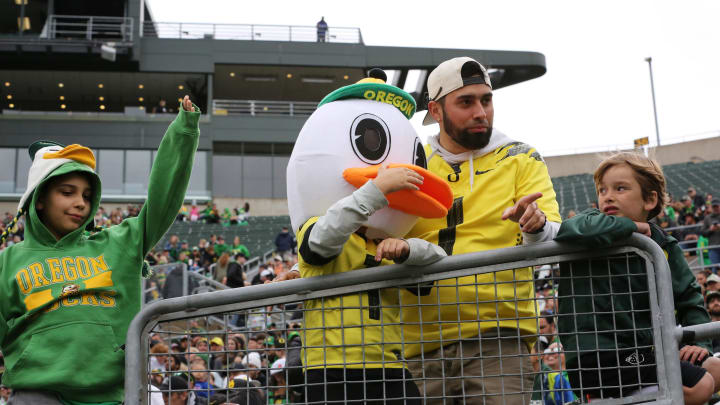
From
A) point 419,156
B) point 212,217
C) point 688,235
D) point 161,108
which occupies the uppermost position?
point 161,108

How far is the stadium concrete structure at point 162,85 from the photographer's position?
3288 cm

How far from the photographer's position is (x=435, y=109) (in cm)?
359

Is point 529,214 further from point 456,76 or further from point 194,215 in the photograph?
point 194,215

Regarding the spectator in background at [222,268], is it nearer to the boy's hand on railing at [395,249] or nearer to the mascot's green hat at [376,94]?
the mascot's green hat at [376,94]

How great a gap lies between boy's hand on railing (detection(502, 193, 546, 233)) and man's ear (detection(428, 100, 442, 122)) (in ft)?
2.77

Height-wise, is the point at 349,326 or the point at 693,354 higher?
the point at 349,326

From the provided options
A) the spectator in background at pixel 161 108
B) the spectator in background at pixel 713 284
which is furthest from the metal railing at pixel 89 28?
the spectator in background at pixel 713 284

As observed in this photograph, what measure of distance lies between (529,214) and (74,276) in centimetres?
178

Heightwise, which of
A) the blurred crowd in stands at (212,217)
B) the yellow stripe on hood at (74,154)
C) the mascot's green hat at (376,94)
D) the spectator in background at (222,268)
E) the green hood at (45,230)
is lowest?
the green hood at (45,230)

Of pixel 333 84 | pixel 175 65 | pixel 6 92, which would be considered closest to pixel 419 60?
pixel 333 84

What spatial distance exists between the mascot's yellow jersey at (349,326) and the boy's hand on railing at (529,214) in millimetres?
514

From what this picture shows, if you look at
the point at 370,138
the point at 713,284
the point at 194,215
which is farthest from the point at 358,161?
the point at 194,215

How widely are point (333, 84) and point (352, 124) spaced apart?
109 feet

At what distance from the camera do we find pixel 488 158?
11.2 ft
